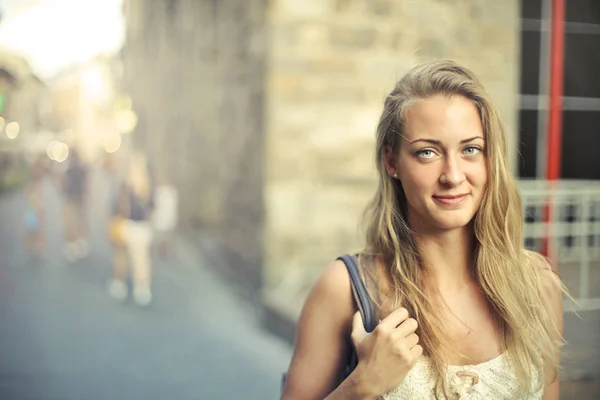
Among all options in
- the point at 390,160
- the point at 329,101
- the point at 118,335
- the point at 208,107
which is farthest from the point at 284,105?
the point at 390,160

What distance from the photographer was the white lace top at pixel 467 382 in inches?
60.8

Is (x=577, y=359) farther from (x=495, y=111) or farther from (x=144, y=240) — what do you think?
(x=495, y=111)

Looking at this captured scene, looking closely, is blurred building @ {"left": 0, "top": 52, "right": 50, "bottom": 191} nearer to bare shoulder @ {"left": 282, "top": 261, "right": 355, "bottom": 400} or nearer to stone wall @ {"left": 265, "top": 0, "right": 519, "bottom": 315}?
stone wall @ {"left": 265, "top": 0, "right": 519, "bottom": 315}

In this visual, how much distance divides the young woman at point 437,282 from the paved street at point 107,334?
2700mm

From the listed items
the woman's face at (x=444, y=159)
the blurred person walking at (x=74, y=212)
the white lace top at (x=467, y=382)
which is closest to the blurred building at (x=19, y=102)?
the blurred person walking at (x=74, y=212)

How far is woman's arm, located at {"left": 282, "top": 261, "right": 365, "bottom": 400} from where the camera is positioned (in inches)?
63.2

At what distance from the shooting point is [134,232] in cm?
425

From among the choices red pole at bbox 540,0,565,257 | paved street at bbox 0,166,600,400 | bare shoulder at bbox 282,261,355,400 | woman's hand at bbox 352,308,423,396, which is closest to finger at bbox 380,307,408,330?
woman's hand at bbox 352,308,423,396

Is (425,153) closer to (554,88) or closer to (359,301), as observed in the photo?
(359,301)

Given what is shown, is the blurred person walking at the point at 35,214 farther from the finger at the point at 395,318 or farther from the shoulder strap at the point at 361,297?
the finger at the point at 395,318

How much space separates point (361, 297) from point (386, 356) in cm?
14

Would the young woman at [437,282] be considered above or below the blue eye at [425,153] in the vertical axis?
below

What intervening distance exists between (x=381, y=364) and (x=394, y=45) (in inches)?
143

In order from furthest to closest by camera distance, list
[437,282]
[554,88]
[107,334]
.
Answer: [107,334]
[554,88]
[437,282]
